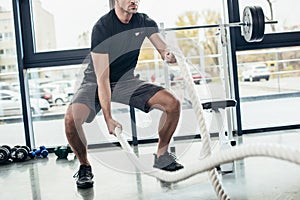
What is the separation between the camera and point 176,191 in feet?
8.63

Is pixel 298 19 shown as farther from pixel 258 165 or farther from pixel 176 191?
pixel 176 191

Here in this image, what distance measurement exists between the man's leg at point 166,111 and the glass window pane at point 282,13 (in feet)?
7.02

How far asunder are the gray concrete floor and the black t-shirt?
69cm

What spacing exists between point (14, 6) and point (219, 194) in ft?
11.0

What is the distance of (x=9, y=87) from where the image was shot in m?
4.58

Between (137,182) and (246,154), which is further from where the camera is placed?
(137,182)

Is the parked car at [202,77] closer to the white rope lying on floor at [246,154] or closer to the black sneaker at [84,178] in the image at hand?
the black sneaker at [84,178]

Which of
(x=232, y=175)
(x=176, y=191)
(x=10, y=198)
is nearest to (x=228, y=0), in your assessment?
(x=232, y=175)

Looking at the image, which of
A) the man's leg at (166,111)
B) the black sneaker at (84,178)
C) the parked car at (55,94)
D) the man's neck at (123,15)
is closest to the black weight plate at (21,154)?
the parked car at (55,94)

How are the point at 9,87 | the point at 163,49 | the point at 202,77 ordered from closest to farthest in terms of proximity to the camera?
the point at 163,49, the point at 9,87, the point at 202,77

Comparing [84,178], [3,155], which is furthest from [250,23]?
[3,155]

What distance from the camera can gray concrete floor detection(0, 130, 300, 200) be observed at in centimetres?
253

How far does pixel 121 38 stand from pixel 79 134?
65 cm

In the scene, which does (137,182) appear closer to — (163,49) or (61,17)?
(163,49)
